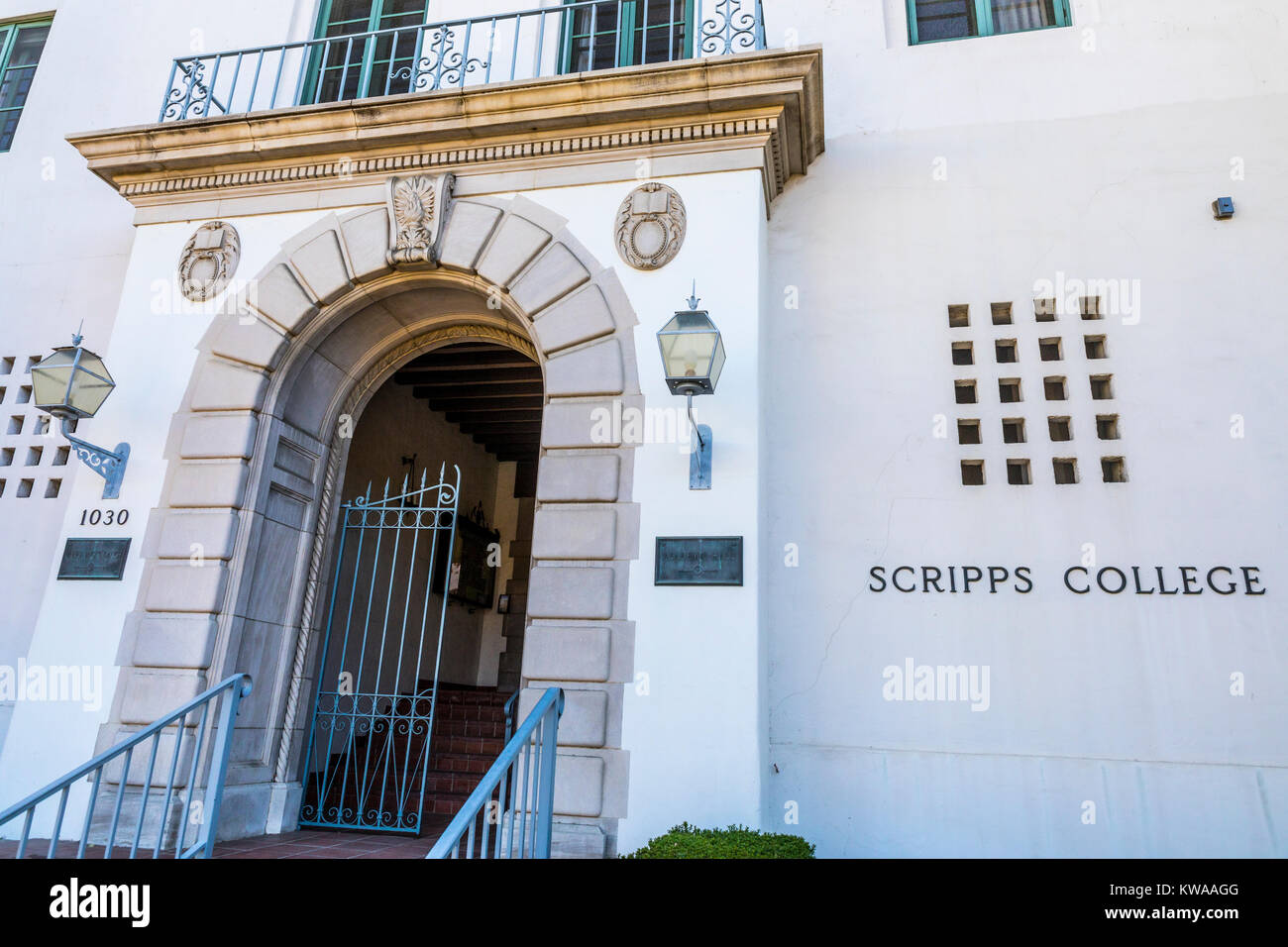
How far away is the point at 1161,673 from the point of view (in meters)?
5.79

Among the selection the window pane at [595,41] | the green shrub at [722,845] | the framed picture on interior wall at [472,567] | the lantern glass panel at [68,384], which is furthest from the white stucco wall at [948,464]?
the framed picture on interior wall at [472,567]

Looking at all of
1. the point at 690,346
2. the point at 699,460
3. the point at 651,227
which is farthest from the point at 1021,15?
the point at 699,460

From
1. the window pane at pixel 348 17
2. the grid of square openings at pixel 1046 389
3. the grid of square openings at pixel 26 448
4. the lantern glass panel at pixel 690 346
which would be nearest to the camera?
the lantern glass panel at pixel 690 346

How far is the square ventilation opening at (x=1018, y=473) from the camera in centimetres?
639

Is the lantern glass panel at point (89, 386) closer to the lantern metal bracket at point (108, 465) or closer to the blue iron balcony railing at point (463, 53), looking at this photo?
the lantern metal bracket at point (108, 465)

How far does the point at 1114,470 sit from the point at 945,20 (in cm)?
445

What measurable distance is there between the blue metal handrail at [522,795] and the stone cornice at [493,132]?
14.7 ft

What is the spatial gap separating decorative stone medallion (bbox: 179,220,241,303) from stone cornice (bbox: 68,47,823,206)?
1.39ft

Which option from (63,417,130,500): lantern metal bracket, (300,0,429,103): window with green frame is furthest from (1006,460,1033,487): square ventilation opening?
(63,417,130,500): lantern metal bracket

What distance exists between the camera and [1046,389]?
663 centimetres

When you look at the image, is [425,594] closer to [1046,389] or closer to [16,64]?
[1046,389]

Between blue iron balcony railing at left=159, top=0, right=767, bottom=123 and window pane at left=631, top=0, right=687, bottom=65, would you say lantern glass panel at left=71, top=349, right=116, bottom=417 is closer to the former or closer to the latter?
blue iron balcony railing at left=159, top=0, right=767, bottom=123
